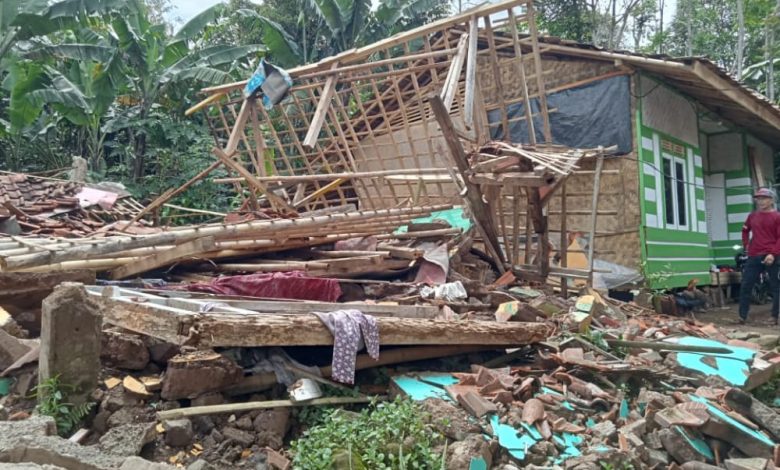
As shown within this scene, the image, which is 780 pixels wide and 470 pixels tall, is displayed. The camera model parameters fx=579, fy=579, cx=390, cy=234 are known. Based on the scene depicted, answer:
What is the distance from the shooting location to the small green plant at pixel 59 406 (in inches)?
117

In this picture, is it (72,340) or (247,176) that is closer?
(72,340)

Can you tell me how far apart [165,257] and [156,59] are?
866 cm

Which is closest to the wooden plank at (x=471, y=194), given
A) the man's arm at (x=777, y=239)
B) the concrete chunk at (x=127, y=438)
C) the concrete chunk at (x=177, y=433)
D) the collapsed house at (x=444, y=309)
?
the collapsed house at (x=444, y=309)

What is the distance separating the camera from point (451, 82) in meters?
6.17

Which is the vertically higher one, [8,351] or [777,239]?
[777,239]

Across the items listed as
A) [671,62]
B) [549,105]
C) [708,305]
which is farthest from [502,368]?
[708,305]

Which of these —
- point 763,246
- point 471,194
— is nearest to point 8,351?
point 471,194

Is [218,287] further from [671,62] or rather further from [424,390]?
[671,62]

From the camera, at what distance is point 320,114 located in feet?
20.3

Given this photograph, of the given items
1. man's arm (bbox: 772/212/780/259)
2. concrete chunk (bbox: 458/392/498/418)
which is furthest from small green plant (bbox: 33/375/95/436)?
man's arm (bbox: 772/212/780/259)

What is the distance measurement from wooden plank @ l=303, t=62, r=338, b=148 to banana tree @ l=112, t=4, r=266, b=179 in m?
6.44

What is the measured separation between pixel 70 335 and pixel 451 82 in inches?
175

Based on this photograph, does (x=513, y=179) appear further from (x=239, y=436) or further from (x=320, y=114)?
(x=239, y=436)

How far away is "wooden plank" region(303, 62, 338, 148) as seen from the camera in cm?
579
